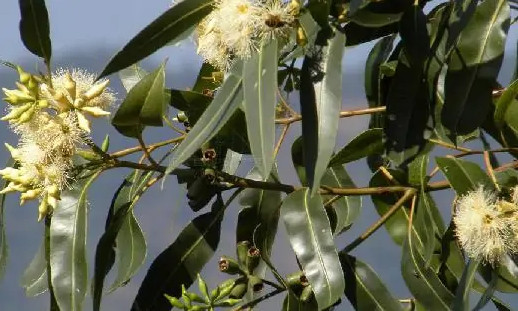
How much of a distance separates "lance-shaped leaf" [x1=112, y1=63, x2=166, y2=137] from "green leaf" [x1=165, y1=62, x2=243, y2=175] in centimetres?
14

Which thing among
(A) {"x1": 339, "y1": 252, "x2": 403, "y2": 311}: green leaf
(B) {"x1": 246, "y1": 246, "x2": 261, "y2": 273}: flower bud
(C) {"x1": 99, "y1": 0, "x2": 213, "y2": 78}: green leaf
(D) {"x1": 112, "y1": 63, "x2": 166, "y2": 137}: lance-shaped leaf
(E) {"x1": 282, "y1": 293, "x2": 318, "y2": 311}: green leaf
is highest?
(C) {"x1": 99, "y1": 0, "x2": 213, "y2": 78}: green leaf

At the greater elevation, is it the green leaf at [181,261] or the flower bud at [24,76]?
the flower bud at [24,76]

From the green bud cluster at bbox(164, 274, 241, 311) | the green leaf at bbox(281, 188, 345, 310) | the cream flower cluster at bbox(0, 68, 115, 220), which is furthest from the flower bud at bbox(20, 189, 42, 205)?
the green leaf at bbox(281, 188, 345, 310)

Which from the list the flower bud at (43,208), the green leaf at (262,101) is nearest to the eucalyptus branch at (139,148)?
the flower bud at (43,208)

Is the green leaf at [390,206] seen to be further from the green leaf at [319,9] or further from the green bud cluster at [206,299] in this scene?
the green leaf at [319,9]

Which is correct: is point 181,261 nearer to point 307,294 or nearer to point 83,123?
point 307,294

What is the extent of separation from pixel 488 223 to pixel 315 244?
234 millimetres

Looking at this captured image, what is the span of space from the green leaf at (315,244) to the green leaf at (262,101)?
245mm

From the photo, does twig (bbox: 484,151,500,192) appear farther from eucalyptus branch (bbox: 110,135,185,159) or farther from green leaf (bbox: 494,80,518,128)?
eucalyptus branch (bbox: 110,135,185,159)

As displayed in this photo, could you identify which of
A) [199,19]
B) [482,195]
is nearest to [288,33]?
[199,19]

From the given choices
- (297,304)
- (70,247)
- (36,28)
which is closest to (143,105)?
(36,28)

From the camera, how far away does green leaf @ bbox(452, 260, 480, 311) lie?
4.29ft

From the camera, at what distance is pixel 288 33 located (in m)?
1.12

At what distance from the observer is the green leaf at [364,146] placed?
1.42 metres
